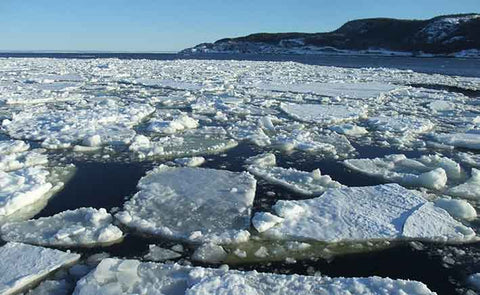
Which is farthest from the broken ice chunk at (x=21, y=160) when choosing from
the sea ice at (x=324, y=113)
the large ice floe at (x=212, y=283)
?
the sea ice at (x=324, y=113)

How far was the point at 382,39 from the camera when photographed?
83.6 meters

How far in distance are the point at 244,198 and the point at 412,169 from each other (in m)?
2.18

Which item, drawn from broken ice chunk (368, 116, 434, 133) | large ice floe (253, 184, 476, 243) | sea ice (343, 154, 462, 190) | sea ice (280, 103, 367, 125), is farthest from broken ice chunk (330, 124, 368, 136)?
large ice floe (253, 184, 476, 243)

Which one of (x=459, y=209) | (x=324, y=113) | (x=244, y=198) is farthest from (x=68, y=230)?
(x=324, y=113)

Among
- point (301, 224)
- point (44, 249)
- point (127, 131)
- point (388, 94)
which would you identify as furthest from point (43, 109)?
point (388, 94)

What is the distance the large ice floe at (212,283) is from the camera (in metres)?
2.19

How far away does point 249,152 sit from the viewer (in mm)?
5270

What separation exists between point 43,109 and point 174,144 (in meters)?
4.39

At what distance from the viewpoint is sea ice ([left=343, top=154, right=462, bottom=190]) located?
4.02m

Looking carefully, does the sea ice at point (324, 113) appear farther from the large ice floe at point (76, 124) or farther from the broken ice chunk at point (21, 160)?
the broken ice chunk at point (21, 160)

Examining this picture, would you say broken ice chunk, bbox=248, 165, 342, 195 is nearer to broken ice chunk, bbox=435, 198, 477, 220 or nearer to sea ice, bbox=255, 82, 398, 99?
broken ice chunk, bbox=435, 198, 477, 220

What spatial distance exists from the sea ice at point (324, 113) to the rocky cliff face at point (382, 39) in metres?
63.4

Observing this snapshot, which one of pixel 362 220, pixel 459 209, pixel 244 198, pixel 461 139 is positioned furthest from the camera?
pixel 461 139

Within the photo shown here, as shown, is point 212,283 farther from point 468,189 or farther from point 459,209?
point 468,189
